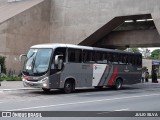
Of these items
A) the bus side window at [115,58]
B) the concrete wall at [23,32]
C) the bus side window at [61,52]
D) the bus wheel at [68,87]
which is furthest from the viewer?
the concrete wall at [23,32]

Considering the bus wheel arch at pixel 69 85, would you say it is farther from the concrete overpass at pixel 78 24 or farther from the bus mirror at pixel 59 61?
the concrete overpass at pixel 78 24

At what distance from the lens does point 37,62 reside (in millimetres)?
22125

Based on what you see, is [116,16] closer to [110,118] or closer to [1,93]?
[1,93]

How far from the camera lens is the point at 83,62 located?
24.5 metres

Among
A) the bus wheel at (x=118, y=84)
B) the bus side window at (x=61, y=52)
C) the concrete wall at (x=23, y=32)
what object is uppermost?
the concrete wall at (x=23, y=32)

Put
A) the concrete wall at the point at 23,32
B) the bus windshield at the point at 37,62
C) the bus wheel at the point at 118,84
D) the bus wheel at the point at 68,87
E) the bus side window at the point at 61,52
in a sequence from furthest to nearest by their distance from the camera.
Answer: the concrete wall at the point at 23,32 → the bus wheel at the point at 118,84 → the bus wheel at the point at 68,87 → the bus side window at the point at 61,52 → the bus windshield at the point at 37,62

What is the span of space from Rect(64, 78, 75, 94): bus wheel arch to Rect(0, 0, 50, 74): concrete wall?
19161mm

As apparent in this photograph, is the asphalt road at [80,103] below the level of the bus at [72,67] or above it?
below

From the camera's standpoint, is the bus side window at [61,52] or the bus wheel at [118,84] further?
the bus wheel at [118,84]

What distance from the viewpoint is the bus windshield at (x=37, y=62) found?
2191 cm

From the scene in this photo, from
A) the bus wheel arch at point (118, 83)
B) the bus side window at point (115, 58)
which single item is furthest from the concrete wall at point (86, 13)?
the bus side window at point (115, 58)

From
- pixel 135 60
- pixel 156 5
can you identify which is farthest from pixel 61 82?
pixel 156 5

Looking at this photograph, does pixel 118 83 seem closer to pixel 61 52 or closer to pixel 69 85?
pixel 69 85

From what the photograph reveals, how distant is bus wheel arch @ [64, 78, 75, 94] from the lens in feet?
75.9
